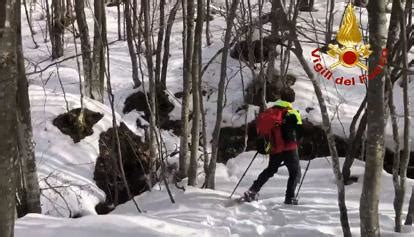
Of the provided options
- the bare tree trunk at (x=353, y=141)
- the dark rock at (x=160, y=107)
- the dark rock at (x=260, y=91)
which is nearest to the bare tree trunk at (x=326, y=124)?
the bare tree trunk at (x=353, y=141)

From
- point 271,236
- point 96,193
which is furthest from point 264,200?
point 96,193

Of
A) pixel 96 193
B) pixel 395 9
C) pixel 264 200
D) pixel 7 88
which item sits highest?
pixel 395 9

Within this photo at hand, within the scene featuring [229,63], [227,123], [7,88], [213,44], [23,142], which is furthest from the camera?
[213,44]

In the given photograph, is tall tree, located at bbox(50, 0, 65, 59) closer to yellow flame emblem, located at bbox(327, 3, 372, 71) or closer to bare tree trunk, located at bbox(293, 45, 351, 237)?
bare tree trunk, located at bbox(293, 45, 351, 237)

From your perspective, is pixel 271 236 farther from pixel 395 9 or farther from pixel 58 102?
pixel 58 102

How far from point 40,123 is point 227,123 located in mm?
4511

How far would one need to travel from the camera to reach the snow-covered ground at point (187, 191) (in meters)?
4.55

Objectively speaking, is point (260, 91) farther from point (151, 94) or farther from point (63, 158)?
point (63, 158)

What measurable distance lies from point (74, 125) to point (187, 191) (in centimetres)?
332

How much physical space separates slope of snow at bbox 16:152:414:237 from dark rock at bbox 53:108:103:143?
2338mm

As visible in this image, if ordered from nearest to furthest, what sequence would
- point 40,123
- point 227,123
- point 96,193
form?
point 96,193 < point 40,123 < point 227,123

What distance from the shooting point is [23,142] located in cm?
573

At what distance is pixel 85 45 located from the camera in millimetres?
10266

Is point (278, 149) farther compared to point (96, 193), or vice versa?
point (96, 193)
